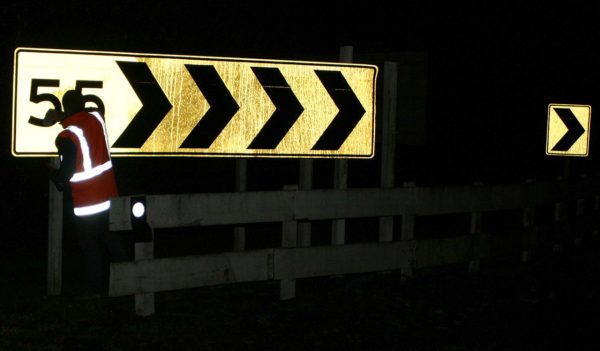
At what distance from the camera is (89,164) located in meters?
8.62

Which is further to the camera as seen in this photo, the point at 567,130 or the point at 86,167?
the point at 567,130

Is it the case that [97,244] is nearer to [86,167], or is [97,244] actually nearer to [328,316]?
[86,167]

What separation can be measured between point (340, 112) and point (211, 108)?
141cm

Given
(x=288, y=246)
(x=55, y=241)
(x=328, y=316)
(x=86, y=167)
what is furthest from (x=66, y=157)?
(x=328, y=316)

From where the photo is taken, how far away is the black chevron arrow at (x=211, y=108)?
31.2 ft

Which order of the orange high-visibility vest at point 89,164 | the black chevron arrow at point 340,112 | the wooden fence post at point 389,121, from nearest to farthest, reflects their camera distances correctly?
the orange high-visibility vest at point 89,164, the black chevron arrow at point 340,112, the wooden fence post at point 389,121

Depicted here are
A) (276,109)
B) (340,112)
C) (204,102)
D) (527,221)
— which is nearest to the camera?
(204,102)

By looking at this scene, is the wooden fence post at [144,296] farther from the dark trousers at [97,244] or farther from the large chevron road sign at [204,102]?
the large chevron road sign at [204,102]

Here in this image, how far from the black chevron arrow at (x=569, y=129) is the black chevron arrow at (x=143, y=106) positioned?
5591 mm

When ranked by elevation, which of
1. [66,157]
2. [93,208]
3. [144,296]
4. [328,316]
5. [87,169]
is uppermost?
[66,157]

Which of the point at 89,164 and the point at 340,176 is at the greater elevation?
the point at 89,164

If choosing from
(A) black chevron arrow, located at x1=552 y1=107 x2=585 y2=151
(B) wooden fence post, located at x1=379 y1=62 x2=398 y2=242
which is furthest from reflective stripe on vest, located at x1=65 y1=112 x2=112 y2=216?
(A) black chevron arrow, located at x1=552 y1=107 x2=585 y2=151

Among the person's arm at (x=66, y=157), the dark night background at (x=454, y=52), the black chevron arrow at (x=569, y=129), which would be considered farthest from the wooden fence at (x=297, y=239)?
the dark night background at (x=454, y=52)

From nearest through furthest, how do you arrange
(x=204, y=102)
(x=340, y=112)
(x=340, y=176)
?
1. (x=204, y=102)
2. (x=340, y=112)
3. (x=340, y=176)
